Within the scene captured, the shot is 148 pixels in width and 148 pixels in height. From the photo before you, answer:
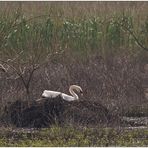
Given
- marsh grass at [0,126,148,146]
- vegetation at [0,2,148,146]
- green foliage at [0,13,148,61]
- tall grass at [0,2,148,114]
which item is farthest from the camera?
green foliage at [0,13,148,61]

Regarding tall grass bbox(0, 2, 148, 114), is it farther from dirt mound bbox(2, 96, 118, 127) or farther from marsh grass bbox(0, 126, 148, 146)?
marsh grass bbox(0, 126, 148, 146)

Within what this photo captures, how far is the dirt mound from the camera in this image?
1045 centimetres

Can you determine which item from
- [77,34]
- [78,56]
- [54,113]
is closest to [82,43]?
[77,34]

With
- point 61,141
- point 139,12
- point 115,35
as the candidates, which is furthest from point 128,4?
point 61,141

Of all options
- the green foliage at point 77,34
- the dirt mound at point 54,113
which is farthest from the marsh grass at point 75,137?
the green foliage at point 77,34

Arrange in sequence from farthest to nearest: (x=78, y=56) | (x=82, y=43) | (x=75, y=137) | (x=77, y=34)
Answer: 1. (x=77, y=34)
2. (x=82, y=43)
3. (x=78, y=56)
4. (x=75, y=137)

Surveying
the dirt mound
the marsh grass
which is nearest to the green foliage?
the dirt mound

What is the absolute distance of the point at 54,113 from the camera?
1052 cm

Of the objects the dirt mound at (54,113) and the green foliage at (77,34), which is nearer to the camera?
the dirt mound at (54,113)

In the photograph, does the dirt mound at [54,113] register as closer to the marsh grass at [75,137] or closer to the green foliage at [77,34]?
the marsh grass at [75,137]

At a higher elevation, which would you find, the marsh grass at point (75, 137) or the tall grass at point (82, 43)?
the tall grass at point (82, 43)

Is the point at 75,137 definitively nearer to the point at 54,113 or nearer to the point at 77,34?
the point at 54,113

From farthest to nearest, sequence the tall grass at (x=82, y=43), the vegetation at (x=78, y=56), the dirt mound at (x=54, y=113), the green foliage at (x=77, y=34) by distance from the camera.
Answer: the green foliage at (x=77, y=34) → the tall grass at (x=82, y=43) → the vegetation at (x=78, y=56) → the dirt mound at (x=54, y=113)

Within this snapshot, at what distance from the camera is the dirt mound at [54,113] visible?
34.3ft
